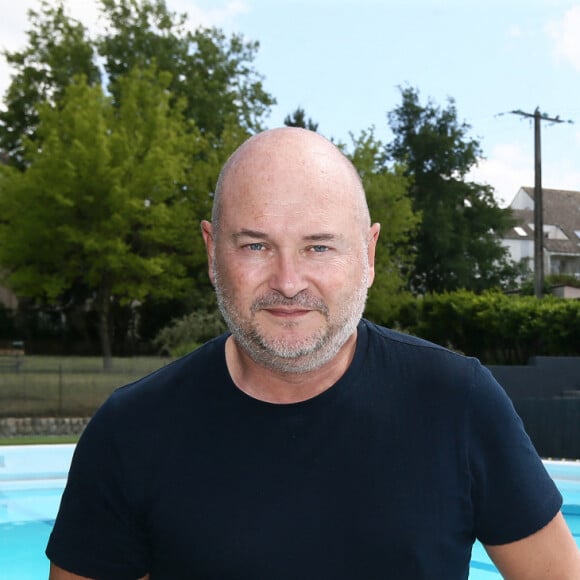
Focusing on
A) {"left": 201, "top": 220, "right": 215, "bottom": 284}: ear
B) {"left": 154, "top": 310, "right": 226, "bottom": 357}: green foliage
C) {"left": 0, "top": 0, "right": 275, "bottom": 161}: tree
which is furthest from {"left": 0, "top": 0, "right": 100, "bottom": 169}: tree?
{"left": 201, "top": 220, "right": 215, "bottom": 284}: ear

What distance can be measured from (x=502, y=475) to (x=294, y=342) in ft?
1.66

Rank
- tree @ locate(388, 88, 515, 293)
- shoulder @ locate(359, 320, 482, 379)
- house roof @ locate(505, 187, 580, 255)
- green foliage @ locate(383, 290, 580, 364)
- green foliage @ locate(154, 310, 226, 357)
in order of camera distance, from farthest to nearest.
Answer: house roof @ locate(505, 187, 580, 255) < tree @ locate(388, 88, 515, 293) < green foliage @ locate(154, 310, 226, 357) < green foliage @ locate(383, 290, 580, 364) < shoulder @ locate(359, 320, 482, 379)

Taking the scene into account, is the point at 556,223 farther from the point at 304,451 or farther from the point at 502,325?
the point at 304,451

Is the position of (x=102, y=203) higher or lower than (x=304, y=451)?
higher

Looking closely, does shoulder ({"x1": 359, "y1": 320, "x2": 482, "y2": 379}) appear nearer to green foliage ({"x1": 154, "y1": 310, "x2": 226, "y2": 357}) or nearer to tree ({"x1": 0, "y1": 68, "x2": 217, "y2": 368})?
green foliage ({"x1": 154, "y1": 310, "x2": 226, "y2": 357})

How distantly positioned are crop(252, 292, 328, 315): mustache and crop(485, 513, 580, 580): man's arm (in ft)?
2.10

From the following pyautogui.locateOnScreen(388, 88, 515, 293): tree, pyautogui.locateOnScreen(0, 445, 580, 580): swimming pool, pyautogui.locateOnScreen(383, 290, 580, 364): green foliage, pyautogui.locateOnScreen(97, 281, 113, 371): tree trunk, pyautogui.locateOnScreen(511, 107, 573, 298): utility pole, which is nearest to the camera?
pyautogui.locateOnScreen(0, 445, 580, 580): swimming pool

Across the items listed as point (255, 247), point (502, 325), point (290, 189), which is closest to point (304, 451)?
point (255, 247)

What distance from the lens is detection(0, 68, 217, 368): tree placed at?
3167 centimetres

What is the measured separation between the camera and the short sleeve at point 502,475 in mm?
1905

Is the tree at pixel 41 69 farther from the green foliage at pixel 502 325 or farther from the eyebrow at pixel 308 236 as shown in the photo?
the eyebrow at pixel 308 236

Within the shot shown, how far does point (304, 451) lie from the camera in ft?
6.31

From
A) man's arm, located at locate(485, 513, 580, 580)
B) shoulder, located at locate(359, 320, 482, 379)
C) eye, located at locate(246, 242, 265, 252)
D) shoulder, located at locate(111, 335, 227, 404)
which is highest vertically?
eye, located at locate(246, 242, 265, 252)


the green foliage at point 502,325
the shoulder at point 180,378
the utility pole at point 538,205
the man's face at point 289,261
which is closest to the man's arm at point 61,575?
the shoulder at point 180,378
